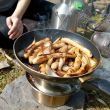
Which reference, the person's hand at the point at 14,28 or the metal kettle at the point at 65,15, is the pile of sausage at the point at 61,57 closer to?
the person's hand at the point at 14,28

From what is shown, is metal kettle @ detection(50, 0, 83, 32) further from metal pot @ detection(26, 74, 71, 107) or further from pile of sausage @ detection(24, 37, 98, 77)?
metal pot @ detection(26, 74, 71, 107)

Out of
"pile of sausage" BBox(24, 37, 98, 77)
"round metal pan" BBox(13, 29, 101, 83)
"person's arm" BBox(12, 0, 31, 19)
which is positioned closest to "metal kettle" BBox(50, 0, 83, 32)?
"person's arm" BBox(12, 0, 31, 19)

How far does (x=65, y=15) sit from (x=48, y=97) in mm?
1731

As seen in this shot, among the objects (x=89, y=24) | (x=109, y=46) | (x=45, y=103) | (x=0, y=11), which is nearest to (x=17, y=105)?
(x=45, y=103)

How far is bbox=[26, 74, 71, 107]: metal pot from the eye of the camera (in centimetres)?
267

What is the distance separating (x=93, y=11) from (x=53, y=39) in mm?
2642

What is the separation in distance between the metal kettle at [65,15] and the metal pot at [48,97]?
1526 mm

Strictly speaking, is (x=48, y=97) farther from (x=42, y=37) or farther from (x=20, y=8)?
(x=20, y=8)

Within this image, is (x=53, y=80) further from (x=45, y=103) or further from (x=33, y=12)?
(x=33, y=12)

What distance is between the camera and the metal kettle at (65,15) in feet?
13.2

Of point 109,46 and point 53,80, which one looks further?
point 109,46

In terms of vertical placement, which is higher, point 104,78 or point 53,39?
point 53,39

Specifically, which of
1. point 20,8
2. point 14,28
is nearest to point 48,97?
point 14,28

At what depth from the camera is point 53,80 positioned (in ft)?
7.47
